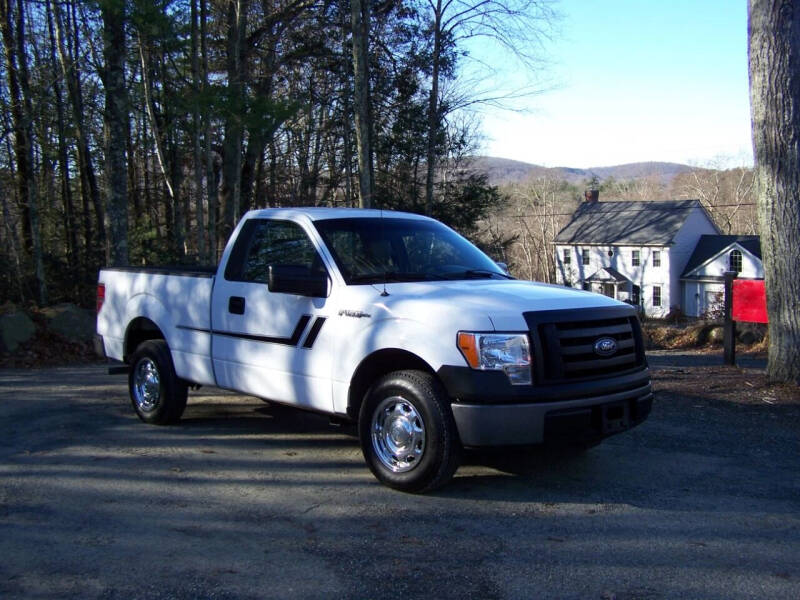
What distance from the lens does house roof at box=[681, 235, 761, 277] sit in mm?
49219

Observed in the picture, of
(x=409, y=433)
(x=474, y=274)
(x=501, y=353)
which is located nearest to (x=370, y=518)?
(x=409, y=433)

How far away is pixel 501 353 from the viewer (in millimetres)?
4910

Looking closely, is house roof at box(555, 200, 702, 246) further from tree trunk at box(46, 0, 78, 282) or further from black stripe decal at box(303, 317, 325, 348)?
black stripe decal at box(303, 317, 325, 348)

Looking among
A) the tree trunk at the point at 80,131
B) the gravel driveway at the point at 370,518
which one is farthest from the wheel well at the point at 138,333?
the tree trunk at the point at 80,131

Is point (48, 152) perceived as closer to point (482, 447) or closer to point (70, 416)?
point (70, 416)

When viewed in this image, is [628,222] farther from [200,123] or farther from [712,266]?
[200,123]

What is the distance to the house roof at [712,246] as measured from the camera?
161ft

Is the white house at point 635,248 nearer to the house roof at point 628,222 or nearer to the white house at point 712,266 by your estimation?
the house roof at point 628,222

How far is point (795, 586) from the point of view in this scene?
3.79 metres

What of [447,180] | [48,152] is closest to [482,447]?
[48,152]

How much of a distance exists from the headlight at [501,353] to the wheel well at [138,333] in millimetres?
3977

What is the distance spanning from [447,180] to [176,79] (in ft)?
42.3

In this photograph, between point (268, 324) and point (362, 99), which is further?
point (362, 99)

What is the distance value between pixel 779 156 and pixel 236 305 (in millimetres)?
6632
